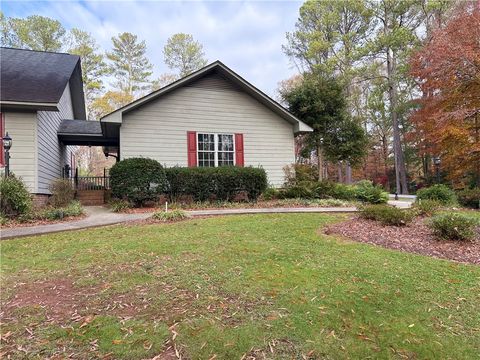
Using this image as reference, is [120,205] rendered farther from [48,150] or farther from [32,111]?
[48,150]

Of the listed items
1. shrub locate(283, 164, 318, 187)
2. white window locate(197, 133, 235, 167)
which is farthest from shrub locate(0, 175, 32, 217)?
shrub locate(283, 164, 318, 187)

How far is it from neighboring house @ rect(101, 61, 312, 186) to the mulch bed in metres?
6.74

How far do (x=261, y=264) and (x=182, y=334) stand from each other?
6.30ft

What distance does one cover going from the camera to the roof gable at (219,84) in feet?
38.5

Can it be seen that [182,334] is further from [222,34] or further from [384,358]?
[222,34]

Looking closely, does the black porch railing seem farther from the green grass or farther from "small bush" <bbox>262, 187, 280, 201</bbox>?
the green grass

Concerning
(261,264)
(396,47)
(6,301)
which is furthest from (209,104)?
(396,47)

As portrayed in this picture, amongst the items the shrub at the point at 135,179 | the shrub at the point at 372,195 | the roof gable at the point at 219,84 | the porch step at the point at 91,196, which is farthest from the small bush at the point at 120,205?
the shrub at the point at 372,195

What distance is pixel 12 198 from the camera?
797cm

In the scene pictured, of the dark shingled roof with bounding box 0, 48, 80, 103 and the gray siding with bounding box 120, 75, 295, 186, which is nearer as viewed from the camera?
the dark shingled roof with bounding box 0, 48, 80, 103

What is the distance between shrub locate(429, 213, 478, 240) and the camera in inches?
221

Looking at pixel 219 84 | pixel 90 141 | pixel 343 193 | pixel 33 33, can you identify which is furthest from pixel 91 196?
pixel 33 33

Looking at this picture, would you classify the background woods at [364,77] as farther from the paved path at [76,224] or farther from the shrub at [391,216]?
the paved path at [76,224]

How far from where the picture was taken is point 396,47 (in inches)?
914
